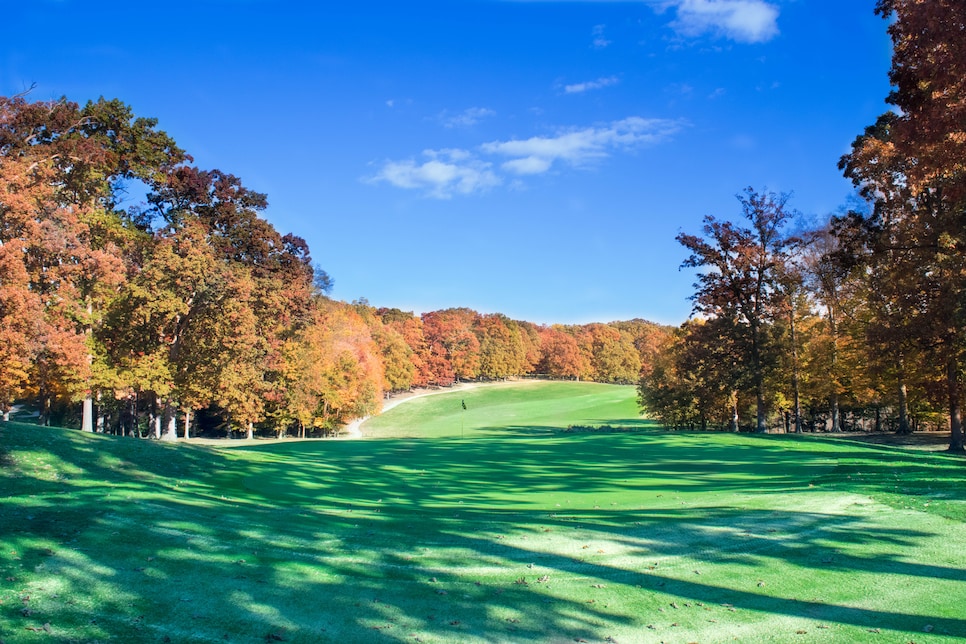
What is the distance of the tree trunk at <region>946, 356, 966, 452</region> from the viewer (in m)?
26.0

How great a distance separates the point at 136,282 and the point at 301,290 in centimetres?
1184

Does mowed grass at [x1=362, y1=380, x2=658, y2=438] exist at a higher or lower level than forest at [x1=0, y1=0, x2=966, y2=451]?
lower

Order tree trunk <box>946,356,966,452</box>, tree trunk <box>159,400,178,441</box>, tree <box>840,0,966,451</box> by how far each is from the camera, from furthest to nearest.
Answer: tree trunk <box>159,400,178,441</box> < tree trunk <box>946,356,966,452</box> < tree <box>840,0,966,451</box>

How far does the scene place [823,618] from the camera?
6.49 metres

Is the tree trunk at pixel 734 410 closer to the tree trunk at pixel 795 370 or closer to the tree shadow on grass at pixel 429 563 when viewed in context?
the tree trunk at pixel 795 370

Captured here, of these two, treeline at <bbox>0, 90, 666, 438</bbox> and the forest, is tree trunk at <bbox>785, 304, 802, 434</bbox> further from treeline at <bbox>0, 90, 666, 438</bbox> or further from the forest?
treeline at <bbox>0, 90, 666, 438</bbox>

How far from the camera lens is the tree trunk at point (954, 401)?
2605cm

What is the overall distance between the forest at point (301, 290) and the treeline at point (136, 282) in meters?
0.13

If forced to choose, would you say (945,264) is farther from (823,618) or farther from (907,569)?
(823,618)

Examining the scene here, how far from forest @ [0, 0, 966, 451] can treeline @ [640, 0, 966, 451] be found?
9 cm

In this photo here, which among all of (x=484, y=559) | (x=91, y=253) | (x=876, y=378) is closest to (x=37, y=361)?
(x=91, y=253)

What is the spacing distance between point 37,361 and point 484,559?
100 ft

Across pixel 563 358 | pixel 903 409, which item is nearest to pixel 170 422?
pixel 903 409

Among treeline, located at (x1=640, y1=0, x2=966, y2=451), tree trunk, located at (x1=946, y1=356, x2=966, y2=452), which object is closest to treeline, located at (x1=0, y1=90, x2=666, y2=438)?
treeline, located at (x1=640, y1=0, x2=966, y2=451)
